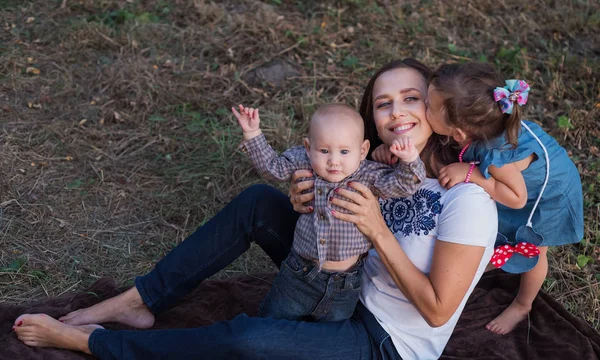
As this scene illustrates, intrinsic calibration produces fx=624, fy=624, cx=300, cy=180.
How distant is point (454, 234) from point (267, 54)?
3517 millimetres

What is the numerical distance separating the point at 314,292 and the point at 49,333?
1177 mm

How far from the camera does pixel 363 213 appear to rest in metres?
2.43

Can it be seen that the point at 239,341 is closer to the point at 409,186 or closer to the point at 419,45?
the point at 409,186

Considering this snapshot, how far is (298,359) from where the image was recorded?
2410 mm

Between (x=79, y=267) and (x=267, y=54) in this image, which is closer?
(x=79, y=267)

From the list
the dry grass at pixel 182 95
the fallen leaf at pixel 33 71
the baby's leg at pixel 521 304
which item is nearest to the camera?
the baby's leg at pixel 521 304

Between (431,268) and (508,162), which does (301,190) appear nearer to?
(431,268)

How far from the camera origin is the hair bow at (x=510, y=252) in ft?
9.39

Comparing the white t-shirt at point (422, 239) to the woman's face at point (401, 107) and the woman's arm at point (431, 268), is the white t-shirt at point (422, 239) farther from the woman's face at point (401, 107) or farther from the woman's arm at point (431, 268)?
the woman's face at point (401, 107)

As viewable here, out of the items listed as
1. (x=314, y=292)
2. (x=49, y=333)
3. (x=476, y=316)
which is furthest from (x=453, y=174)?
(x=49, y=333)

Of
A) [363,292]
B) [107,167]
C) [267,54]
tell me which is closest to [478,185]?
[363,292]

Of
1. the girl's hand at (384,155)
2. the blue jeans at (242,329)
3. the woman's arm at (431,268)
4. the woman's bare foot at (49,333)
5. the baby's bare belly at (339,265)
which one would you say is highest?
the girl's hand at (384,155)

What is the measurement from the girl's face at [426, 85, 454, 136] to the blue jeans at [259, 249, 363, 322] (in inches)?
25.2

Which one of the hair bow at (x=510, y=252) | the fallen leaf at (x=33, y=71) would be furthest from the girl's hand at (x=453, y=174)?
the fallen leaf at (x=33, y=71)
